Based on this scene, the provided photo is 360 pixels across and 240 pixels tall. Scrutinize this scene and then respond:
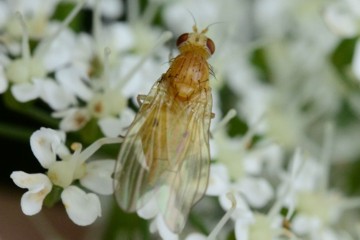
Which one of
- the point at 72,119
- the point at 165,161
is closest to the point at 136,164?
the point at 165,161

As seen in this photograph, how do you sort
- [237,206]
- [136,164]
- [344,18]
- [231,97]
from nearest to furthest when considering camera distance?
[136,164], [237,206], [344,18], [231,97]

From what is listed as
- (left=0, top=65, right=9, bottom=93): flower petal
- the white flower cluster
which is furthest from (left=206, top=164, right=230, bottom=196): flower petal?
(left=0, top=65, right=9, bottom=93): flower petal

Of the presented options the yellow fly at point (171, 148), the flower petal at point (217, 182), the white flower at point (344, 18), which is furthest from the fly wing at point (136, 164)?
the white flower at point (344, 18)

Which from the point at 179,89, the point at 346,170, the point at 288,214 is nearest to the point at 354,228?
the point at 346,170

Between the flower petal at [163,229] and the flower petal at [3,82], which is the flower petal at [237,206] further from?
the flower petal at [3,82]

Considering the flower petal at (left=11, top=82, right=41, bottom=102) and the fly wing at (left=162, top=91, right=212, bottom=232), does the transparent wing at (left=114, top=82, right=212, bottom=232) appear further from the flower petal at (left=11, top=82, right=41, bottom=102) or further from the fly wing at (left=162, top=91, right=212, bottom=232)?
the flower petal at (left=11, top=82, right=41, bottom=102)

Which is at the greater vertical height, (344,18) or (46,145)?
(344,18)

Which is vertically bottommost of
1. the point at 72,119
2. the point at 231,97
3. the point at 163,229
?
the point at 163,229

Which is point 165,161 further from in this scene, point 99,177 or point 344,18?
point 344,18
